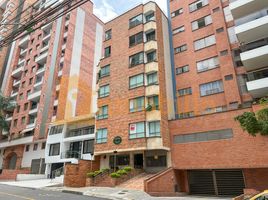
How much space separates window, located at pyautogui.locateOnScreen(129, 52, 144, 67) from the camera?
28266 mm

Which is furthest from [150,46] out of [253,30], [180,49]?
[253,30]

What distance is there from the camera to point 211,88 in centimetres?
2691

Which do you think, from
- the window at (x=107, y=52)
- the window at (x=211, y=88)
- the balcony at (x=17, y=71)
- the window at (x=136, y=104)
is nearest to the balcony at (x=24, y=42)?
the balcony at (x=17, y=71)

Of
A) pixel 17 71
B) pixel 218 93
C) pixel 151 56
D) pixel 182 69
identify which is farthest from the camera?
pixel 17 71

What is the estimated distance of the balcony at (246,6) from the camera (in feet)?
79.8

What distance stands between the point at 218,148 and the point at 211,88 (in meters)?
8.36

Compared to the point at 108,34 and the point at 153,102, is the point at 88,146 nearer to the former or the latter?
the point at 153,102

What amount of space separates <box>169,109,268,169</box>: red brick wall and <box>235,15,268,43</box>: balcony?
863 cm

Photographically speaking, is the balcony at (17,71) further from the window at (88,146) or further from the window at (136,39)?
the window at (136,39)

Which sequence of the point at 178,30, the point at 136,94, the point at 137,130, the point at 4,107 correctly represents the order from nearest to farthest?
the point at 137,130 → the point at 136,94 → the point at 178,30 → the point at 4,107

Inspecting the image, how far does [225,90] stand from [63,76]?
27991 mm

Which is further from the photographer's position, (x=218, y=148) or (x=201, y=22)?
(x=201, y=22)

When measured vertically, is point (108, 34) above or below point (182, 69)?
above

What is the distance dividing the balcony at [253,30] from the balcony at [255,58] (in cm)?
222
